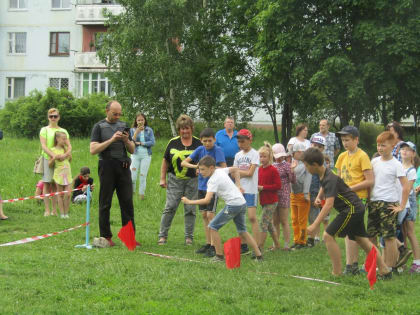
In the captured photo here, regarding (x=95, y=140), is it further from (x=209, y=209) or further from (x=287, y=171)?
(x=287, y=171)

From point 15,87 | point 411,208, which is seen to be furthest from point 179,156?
point 15,87

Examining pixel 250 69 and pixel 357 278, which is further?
pixel 250 69

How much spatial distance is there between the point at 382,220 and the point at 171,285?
114 inches

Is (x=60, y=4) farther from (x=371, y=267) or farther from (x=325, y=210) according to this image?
(x=371, y=267)

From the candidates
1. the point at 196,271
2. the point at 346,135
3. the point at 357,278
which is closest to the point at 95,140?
the point at 196,271

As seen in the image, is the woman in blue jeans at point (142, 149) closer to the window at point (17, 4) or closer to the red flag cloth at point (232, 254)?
the red flag cloth at point (232, 254)

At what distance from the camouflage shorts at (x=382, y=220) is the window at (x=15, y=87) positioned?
42.9 m

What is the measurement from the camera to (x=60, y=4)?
45969mm

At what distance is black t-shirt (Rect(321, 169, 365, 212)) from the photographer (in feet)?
24.4

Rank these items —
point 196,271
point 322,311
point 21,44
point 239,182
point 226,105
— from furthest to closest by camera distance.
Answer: point 21,44, point 226,105, point 239,182, point 196,271, point 322,311

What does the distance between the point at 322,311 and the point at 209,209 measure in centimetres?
377

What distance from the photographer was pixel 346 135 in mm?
7883

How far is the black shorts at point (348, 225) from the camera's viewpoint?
7.45 metres

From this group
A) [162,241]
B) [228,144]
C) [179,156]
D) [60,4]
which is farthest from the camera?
[60,4]
